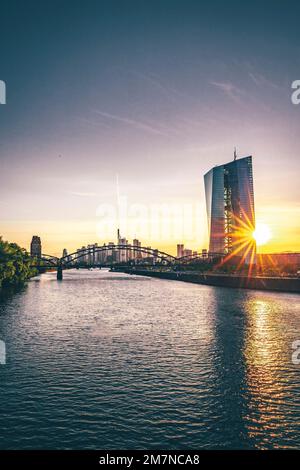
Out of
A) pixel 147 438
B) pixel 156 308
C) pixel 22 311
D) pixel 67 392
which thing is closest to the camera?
pixel 147 438

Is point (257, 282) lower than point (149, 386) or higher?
higher

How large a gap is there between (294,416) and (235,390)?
184 inches

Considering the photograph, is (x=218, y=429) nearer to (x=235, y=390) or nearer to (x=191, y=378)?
(x=235, y=390)

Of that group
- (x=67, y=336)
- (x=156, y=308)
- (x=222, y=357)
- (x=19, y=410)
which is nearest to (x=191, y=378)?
(x=222, y=357)

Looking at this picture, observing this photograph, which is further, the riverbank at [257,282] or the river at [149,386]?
the riverbank at [257,282]

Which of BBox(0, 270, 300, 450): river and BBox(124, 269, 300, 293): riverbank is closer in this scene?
BBox(0, 270, 300, 450): river

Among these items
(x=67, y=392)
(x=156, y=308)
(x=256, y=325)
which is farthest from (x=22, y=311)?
(x=67, y=392)

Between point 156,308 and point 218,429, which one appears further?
point 156,308

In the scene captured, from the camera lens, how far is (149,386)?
24969 millimetres

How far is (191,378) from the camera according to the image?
2656 centimetres

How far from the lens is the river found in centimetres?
1820

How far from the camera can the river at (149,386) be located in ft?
59.7

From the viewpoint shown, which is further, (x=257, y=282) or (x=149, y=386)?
(x=257, y=282)
